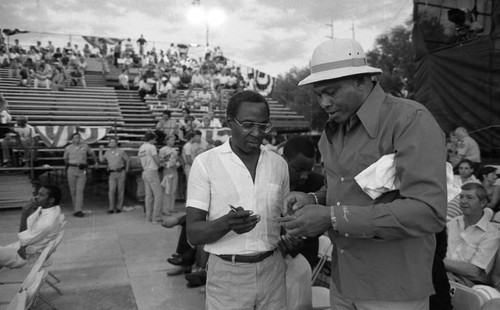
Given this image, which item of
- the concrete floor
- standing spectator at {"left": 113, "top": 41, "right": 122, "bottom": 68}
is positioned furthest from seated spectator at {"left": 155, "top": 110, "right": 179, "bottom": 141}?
standing spectator at {"left": 113, "top": 41, "right": 122, "bottom": 68}

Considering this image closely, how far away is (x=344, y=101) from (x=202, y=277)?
3822 mm

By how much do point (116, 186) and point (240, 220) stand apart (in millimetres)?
8628

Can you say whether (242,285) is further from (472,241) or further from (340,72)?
(472,241)

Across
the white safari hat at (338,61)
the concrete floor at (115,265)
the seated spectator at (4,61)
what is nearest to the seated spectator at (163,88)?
the seated spectator at (4,61)

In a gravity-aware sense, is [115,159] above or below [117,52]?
below

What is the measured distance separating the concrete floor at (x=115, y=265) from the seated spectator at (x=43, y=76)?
10.5 m

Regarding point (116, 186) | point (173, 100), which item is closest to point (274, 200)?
point (116, 186)

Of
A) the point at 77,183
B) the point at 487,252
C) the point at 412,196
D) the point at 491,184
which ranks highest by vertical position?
the point at 412,196

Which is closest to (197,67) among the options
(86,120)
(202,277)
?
(86,120)

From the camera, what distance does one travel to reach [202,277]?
16.4ft

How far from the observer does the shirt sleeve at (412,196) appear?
1.48 meters

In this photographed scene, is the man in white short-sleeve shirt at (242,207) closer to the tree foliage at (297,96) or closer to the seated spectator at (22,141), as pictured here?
the seated spectator at (22,141)

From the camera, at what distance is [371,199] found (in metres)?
1.70

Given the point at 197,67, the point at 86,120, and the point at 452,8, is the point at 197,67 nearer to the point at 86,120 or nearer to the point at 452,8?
the point at 86,120
